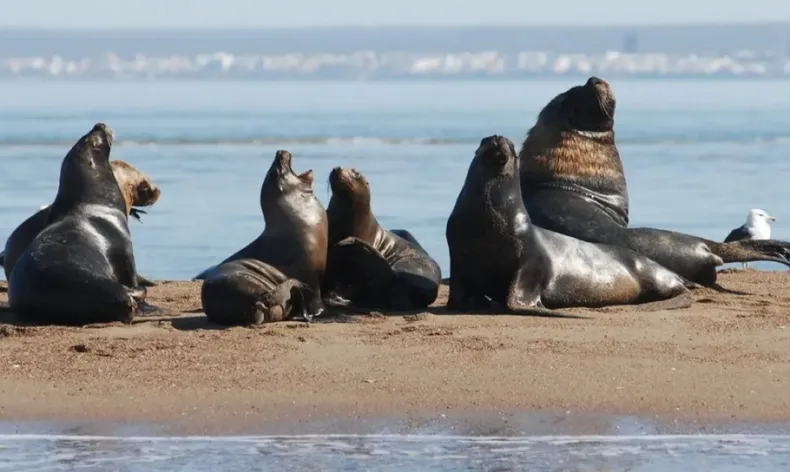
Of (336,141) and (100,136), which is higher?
(100,136)

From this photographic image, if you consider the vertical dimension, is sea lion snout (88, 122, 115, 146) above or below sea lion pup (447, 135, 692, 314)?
above

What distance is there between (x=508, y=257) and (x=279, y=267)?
3.82 feet

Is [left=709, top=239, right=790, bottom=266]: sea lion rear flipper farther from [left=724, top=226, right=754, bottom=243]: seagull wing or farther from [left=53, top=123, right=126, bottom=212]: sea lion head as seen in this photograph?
[left=53, top=123, right=126, bottom=212]: sea lion head

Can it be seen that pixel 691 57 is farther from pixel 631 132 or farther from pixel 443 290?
pixel 443 290

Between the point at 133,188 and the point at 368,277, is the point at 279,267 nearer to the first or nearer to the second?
the point at 368,277

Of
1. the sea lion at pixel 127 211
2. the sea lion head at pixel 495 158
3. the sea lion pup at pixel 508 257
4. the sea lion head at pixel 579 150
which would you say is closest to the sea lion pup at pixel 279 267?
the sea lion pup at pixel 508 257

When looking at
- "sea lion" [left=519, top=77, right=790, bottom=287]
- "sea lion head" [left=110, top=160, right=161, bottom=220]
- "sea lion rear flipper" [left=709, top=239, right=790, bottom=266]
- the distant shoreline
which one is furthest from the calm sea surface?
the distant shoreline

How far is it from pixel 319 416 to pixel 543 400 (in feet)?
2.87

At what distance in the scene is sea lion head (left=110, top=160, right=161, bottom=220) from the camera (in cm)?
1010

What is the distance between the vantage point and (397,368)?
697 centimetres

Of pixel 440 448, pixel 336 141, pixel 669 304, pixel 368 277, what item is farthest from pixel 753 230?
pixel 336 141

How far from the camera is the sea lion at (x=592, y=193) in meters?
9.58

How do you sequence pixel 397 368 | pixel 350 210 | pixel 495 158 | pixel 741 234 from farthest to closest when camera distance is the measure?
1. pixel 741 234
2. pixel 350 210
3. pixel 495 158
4. pixel 397 368

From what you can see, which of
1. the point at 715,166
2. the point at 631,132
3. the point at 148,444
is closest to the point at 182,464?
the point at 148,444
